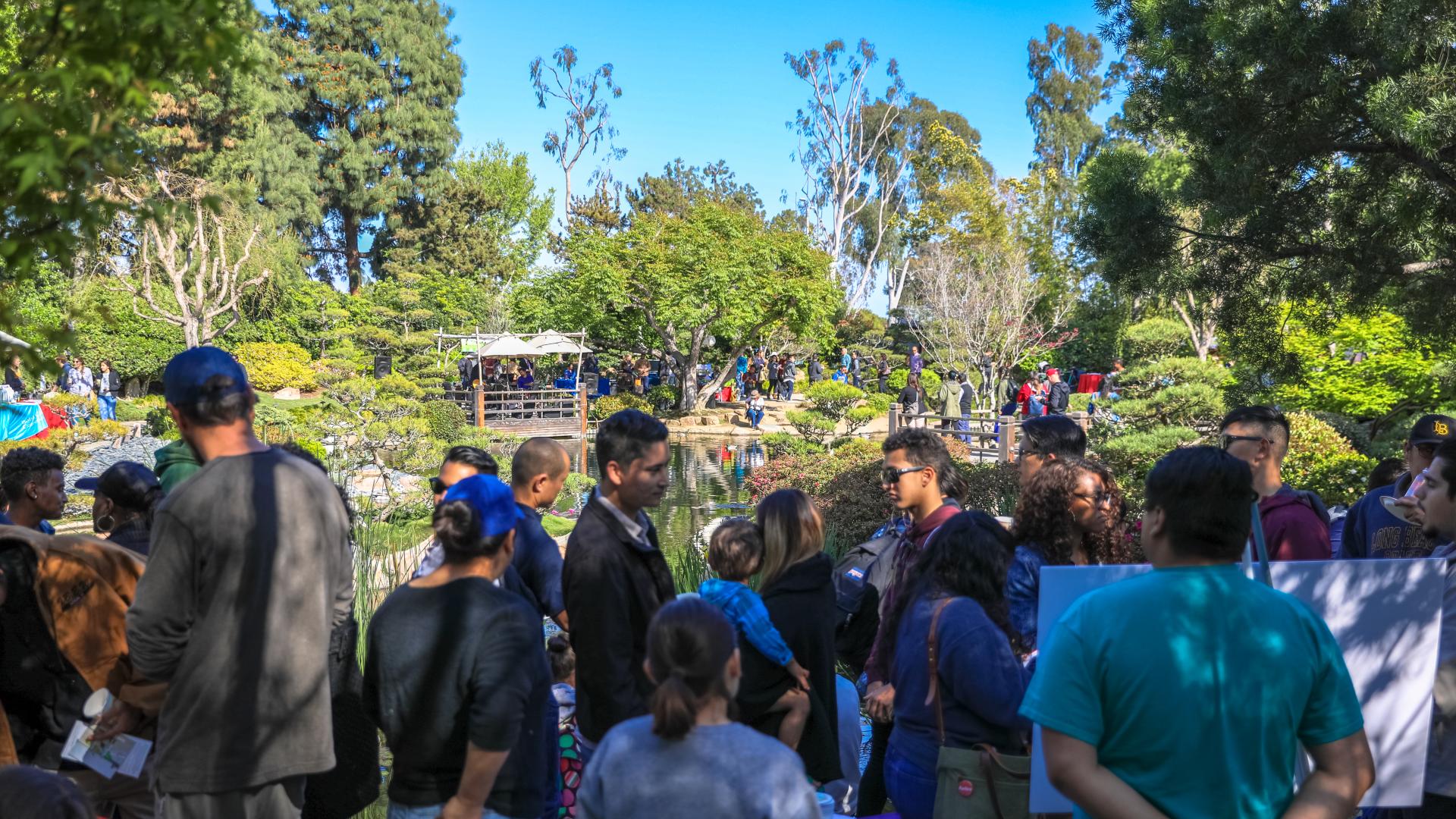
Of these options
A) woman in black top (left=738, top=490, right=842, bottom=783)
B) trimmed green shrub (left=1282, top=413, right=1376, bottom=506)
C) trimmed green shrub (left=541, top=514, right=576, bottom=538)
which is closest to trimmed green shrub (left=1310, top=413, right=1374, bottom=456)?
trimmed green shrub (left=1282, top=413, right=1376, bottom=506)

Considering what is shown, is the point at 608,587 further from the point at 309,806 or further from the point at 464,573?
the point at 309,806

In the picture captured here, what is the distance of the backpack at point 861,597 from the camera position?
4.12 metres

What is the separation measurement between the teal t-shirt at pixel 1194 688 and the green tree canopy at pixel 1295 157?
5.30 m

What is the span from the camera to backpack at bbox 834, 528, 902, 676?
4117 millimetres

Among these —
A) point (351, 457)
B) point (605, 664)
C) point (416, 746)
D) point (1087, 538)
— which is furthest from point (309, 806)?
point (351, 457)

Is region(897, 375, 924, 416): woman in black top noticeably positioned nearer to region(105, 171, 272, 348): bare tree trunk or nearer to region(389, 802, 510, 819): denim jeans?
region(105, 171, 272, 348): bare tree trunk

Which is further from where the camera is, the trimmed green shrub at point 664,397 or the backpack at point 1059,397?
the trimmed green shrub at point 664,397

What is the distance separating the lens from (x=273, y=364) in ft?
104

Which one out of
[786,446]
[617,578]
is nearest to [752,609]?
[617,578]

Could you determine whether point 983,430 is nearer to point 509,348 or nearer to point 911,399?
point 911,399

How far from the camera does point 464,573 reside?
2.45m

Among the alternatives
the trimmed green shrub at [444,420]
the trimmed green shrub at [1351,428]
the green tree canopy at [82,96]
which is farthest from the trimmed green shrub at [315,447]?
the green tree canopy at [82,96]

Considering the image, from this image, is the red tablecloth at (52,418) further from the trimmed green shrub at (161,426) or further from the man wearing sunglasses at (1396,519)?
the man wearing sunglasses at (1396,519)

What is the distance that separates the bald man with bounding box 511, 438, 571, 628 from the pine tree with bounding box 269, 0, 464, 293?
40732 millimetres
